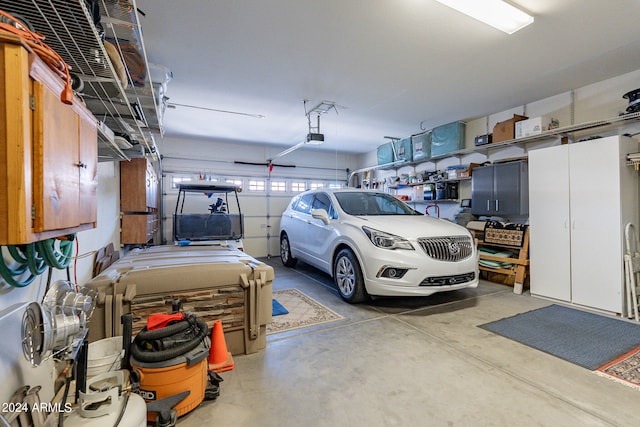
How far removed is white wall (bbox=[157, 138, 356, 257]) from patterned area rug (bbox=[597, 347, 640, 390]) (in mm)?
6591

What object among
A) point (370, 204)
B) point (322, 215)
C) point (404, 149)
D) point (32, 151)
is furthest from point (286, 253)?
point (32, 151)

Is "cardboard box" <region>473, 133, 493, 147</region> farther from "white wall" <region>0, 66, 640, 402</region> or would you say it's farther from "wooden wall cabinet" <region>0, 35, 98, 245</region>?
"wooden wall cabinet" <region>0, 35, 98, 245</region>

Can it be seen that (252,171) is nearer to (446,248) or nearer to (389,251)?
(389,251)

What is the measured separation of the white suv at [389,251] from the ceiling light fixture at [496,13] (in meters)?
2.14

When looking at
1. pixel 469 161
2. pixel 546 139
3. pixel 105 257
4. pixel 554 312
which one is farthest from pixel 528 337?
pixel 105 257

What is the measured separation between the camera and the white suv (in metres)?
3.21

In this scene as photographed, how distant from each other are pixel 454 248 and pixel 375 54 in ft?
7.94

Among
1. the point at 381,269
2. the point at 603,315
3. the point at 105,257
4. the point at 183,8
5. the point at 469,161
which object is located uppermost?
the point at 183,8

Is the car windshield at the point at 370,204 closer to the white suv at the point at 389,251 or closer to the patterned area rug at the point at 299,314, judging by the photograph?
the white suv at the point at 389,251

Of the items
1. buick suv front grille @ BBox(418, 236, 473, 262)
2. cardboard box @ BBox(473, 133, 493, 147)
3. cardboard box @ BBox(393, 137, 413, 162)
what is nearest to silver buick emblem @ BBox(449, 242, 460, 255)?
buick suv front grille @ BBox(418, 236, 473, 262)

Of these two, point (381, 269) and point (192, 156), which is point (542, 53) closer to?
point (381, 269)

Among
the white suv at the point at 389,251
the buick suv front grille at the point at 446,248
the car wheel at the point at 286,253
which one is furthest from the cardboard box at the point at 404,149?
the buick suv front grille at the point at 446,248

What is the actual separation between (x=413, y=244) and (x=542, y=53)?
8.37ft

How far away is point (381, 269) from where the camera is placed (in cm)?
324
